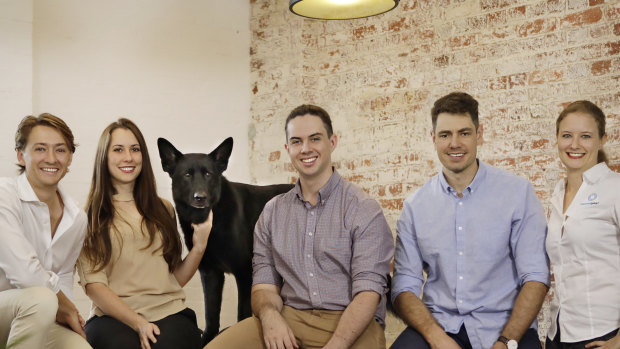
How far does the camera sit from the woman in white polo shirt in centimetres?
229

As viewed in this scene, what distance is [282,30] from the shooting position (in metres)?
4.89

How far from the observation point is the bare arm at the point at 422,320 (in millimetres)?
2369

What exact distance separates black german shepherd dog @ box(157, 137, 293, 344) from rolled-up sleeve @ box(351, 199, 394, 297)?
0.81m

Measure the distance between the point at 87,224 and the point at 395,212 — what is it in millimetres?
2203

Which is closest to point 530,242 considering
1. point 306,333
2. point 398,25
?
point 306,333

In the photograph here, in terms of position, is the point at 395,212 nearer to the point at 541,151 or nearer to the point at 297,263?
the point at 541,151

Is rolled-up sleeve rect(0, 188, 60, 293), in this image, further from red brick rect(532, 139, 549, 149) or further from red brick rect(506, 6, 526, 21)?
red brick rect(506, 6, 526, 21)

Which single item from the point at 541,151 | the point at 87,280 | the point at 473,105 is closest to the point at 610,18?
the point at 541,151

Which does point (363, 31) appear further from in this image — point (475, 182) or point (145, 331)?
point (145, 331)

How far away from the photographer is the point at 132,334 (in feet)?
8.80

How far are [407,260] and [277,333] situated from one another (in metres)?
0.59

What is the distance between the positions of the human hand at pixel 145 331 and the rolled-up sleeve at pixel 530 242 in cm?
145

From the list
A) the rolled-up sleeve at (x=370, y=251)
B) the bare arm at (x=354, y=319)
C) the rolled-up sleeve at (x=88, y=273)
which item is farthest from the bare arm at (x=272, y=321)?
the rolled-up sleeve at (x=88, y=273)

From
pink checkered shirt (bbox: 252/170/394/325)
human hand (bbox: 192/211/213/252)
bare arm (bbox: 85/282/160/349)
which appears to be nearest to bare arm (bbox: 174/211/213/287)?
human hand (bbox: 192/211/213/252)
